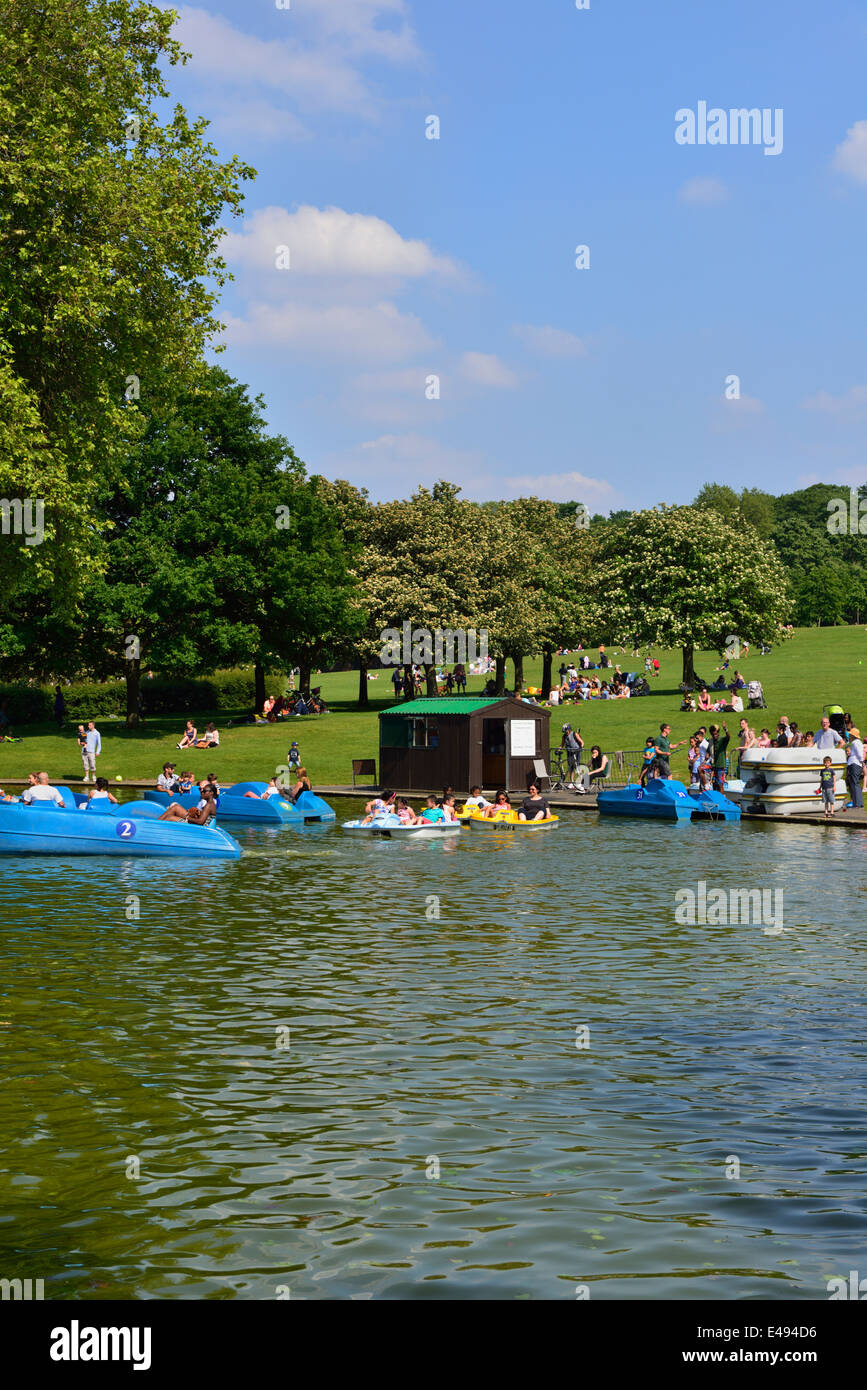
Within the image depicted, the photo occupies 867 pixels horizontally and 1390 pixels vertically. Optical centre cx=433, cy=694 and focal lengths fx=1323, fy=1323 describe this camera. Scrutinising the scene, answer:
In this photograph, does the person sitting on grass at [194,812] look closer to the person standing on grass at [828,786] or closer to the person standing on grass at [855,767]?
the person standing on grass at [828,786]

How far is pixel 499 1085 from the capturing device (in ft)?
37.4

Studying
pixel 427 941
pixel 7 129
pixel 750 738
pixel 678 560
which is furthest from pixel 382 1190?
pixel 678 560

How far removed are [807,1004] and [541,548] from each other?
7996 centimetres

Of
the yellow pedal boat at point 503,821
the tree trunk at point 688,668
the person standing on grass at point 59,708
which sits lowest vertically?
the yellow pedal boat at point 503,821

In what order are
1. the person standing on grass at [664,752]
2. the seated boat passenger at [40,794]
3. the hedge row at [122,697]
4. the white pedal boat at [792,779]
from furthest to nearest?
1. the hedge row at [122,697]
2. the person standing on grass at [664,752]
3. the white pedal boat at [792,779]
4. the seated boat passenger at [40,794]

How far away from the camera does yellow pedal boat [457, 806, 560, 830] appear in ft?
116

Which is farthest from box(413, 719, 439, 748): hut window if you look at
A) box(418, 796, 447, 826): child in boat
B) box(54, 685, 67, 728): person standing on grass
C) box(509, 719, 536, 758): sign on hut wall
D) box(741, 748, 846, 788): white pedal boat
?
box(54, 685, 67, 728): person standing on grass

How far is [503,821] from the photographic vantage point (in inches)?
1406

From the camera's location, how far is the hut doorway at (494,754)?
45.5m

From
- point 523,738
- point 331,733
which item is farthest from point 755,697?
point 523,738

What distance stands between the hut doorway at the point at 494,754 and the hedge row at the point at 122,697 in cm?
3009

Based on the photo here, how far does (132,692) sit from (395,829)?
34445 mm

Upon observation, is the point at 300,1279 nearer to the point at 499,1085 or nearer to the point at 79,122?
the point at 499,1085

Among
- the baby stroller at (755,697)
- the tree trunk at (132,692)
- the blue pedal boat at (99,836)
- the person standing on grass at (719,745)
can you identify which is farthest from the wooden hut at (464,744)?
the tree trunk at (132,692)
